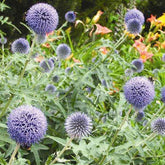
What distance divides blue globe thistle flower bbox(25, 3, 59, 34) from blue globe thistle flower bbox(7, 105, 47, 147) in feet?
2.43

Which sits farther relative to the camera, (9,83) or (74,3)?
(74,3)

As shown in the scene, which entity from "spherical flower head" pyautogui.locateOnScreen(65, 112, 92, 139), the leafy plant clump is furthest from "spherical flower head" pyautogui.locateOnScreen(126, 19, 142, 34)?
"spherical flower head" pyautogui.locateOnScreen(65, 112, 92, 139)

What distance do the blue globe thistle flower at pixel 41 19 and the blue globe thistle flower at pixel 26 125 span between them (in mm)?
740

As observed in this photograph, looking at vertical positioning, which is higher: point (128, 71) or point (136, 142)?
point (128, 71)

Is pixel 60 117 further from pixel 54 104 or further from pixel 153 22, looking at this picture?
pixel 153 22

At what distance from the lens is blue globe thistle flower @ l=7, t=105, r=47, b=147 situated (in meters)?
1.42

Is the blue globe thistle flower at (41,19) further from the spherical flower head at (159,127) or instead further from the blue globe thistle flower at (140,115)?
the blue globe thistle flower at (140,115)

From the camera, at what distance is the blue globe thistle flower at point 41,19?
2.07 meters

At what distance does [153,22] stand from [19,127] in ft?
13.8

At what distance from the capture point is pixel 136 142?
1938mm

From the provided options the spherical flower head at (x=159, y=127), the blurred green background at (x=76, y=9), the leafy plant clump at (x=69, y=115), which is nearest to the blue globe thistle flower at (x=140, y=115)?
the leafy plant clump at (x=69, y=115)

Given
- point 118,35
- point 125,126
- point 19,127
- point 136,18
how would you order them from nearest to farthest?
point 19,127, point 125,126, point 136,18, point 118,35

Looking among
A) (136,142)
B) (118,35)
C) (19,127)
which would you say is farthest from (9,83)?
(118,35)

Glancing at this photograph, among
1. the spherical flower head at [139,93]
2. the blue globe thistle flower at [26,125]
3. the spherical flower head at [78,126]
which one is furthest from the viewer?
the spherical flower head at [139,93]
